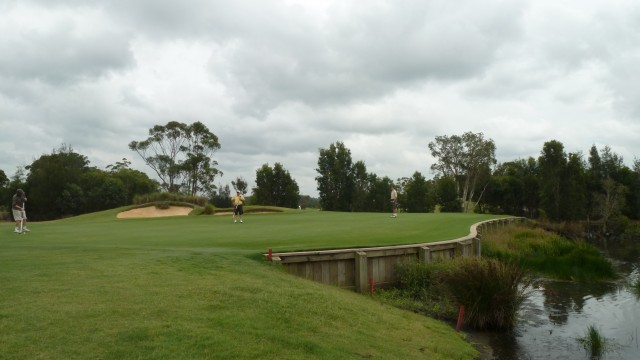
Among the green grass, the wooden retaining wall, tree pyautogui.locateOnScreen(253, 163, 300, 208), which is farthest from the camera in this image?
tree pyautogui.locateOnScreen(253, 163, 300, 208)

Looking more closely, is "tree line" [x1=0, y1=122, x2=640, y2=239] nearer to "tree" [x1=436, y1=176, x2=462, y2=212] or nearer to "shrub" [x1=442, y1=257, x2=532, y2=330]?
"tree" [x1=436, y1=176, x2=462, y2=212]

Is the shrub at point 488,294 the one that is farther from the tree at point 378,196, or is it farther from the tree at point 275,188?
the tree at point 378,196

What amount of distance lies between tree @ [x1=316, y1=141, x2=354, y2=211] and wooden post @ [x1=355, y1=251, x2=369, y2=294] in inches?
2452

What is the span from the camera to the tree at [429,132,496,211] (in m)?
75.6

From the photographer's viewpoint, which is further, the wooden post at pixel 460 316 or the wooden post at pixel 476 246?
the wooden post at pixel 476 246

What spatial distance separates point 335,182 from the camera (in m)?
75.6

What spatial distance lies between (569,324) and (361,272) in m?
5.16

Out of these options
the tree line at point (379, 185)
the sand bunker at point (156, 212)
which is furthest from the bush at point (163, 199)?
the tree line at point (379, 185)

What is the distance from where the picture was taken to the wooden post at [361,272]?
12.1 m

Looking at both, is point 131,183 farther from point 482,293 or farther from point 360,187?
point 482,293

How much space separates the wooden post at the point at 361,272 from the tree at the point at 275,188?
190 feet

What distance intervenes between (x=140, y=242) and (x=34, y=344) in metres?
10.8

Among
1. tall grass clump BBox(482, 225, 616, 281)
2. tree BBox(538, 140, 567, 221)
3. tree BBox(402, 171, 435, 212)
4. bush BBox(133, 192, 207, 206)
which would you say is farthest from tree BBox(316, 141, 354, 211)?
tall grass clump BBox(482, 225, 616, 281)

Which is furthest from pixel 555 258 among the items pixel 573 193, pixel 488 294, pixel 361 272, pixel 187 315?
pixel 573 193
